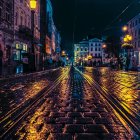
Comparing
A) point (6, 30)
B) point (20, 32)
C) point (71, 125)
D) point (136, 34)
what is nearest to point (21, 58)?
point (6, 30)

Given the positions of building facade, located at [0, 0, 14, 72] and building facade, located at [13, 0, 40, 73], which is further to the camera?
building facade, located at [13, 0, 40, 73]

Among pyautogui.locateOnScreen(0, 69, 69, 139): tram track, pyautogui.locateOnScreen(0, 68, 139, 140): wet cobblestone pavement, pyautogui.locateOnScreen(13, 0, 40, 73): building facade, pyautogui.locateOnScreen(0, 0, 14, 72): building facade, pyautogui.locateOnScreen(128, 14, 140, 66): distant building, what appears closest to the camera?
pyautogui.locateOnScreen(0, 68, 139, 140): wet cobblestone pavement

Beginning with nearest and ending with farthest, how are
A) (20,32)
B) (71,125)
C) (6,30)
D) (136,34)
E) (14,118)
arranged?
(71,125) → (14,118) → (6,30) → (20,32) → (136,34)

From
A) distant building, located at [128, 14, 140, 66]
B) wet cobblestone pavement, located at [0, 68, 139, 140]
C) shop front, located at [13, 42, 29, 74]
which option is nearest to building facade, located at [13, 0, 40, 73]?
shop front, located at [13, 42, 29, 74]

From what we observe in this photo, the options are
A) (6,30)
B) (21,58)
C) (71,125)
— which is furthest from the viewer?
(21,58)

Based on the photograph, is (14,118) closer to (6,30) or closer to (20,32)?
(6,30)

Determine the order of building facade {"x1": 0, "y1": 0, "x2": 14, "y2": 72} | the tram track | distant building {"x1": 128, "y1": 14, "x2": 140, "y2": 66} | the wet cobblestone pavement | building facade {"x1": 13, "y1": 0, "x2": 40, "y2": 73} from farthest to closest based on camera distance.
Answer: distant building {"x1": 128, "y1": 14, "x2": 140, "y2": 66} < building facade {"x1": 13, "y1": 0, "x2": 40, "y2": 73} < building facade {"x1": 0, "y1": 0, "x2": 14, "y2": 72} < the tram track < the wet cobblestone pavement

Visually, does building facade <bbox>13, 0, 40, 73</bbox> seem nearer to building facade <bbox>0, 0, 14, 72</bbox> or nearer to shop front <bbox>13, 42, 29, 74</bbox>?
shop front <bbox>13, 42, 29, 74</bbox>

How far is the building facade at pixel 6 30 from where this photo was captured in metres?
27.1

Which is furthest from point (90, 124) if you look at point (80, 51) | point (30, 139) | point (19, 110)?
point (80, 51)

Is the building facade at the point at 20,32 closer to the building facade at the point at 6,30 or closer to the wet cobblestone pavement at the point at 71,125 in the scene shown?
the building facade at the point at 6,30

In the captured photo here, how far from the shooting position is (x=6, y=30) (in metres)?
28.4

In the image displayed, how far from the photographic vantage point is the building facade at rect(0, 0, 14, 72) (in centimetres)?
2712

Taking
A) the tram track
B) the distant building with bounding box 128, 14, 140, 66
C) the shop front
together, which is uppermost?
the distant building with bounding box 128, 14, 140, 66
